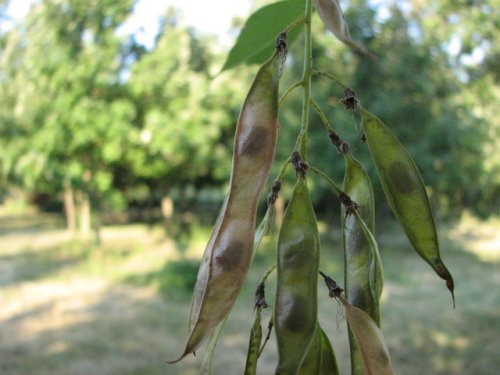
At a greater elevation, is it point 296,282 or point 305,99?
point 305,99

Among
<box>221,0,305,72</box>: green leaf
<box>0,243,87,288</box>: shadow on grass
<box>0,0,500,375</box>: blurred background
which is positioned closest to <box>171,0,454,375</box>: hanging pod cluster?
<box>221,0,305,72</box>: green leaf

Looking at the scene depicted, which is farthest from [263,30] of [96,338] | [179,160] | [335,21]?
[179,160]

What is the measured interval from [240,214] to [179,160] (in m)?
6.79

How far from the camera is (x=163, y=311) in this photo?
4852 mm

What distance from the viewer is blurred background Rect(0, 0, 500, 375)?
386 centimetres

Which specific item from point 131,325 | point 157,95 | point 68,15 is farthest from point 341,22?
point 157,95

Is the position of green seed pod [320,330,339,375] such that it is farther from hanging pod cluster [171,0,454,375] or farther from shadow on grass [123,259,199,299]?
shadow on grass [123,259,199,299]

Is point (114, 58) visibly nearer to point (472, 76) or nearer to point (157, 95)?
point (157, 95)

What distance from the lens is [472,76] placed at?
2801 mm

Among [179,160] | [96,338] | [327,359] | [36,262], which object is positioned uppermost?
[179,160]

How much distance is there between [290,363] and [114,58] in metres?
5.47

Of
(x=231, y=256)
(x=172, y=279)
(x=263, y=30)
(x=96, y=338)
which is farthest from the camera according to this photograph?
(x=172, y=279)

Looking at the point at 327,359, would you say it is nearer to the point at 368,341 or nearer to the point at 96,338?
the point at 368,341

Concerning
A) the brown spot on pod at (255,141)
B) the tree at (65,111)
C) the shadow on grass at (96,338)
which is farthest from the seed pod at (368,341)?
the tree at (65,111)
